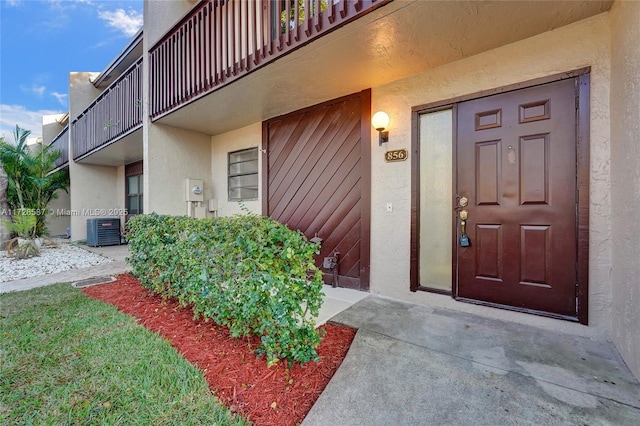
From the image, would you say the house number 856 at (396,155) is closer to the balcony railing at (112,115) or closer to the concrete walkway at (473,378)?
the concrete walkway at (473,378)

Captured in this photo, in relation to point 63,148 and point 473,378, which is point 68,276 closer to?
point 473,378

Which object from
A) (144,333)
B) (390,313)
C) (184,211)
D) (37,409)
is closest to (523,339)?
(390,313)

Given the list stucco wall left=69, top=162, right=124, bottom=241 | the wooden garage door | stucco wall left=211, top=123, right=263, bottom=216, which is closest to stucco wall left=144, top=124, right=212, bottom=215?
stucco wall left=211, top=123, right=263, bottom=216

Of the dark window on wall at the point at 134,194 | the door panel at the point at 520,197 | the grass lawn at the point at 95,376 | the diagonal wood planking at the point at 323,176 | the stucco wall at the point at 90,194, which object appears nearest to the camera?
the grass lawn at the point at 95,376

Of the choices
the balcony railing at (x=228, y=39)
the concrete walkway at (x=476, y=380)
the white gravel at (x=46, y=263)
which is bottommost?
the concrete walkway at (x=476, y=380)

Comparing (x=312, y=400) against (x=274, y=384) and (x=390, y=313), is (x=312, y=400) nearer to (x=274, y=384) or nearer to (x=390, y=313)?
(x=274, y=384)

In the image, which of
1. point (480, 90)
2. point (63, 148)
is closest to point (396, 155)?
point (480, 90)

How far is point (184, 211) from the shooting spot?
507cm

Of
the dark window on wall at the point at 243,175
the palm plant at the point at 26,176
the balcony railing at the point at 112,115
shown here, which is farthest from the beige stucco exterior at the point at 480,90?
the palm plant at the point at 26,176

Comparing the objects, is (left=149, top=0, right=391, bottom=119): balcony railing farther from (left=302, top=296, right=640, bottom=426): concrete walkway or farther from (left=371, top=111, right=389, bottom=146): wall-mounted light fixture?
(left=302, top=296, right=640, bottom=426): concrete walkway

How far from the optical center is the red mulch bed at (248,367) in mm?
1459

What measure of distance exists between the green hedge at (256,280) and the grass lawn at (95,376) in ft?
1.46

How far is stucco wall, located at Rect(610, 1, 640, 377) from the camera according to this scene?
172 cm

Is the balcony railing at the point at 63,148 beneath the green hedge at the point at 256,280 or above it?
above
